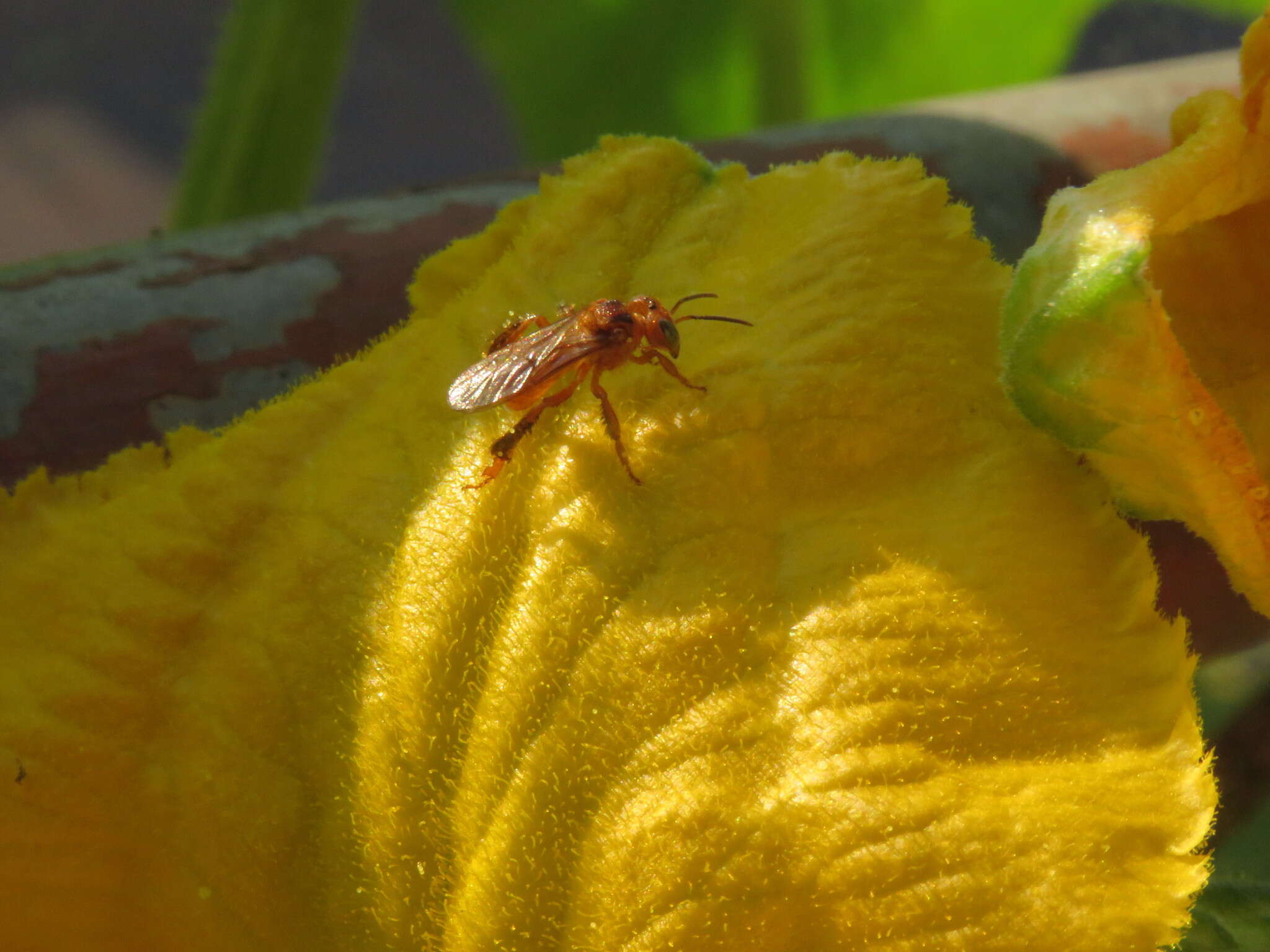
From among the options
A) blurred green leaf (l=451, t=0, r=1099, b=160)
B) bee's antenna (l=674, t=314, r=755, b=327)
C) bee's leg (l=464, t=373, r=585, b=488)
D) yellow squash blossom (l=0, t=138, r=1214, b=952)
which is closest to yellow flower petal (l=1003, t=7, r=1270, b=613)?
yellow squash blossom (l=0, t=138, r=1214, b=952)

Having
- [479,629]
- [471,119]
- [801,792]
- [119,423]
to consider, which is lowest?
[801,792]

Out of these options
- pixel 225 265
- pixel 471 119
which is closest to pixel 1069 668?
pixel 225 265

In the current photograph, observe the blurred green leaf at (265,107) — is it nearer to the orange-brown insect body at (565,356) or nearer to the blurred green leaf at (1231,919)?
the orange-brown insect body at (565,356)

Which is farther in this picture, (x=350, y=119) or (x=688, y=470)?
(x=350, y=119)

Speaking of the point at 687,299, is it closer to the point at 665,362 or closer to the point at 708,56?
the point at 665,362

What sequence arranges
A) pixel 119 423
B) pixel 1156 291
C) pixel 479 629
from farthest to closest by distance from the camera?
pixel 119 423, pixel 479 629, pixel 1156 291

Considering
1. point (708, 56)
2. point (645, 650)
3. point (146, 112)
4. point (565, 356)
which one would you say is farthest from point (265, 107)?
point (146, 112)

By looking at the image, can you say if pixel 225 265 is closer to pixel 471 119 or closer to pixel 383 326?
pixel 383 326
